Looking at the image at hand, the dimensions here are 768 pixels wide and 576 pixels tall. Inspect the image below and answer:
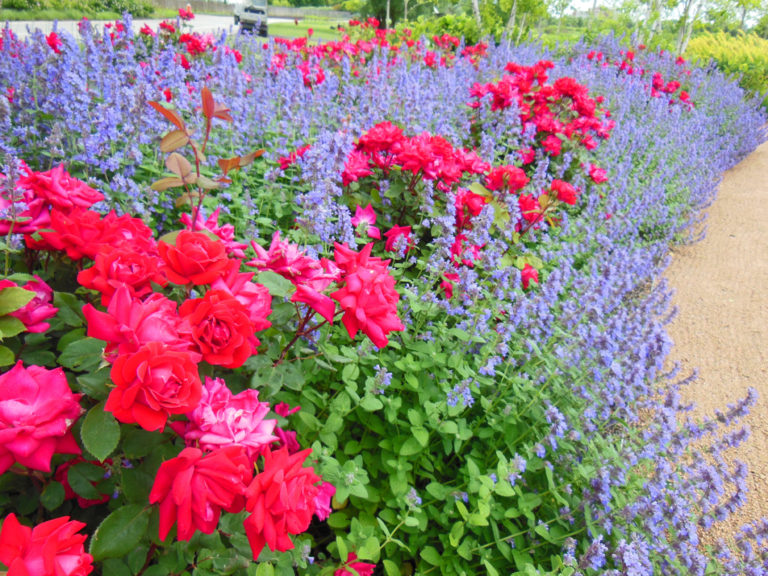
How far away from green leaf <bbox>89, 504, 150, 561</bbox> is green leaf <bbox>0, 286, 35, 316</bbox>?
0.41 metres

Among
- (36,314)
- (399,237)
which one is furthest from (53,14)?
(36,314)

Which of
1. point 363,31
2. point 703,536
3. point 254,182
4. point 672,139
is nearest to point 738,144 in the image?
point 672,139

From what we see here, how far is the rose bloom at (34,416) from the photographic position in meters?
0.74

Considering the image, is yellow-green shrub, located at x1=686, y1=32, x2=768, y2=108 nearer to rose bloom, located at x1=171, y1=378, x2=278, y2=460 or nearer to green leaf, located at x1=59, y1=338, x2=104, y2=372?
rose bloom, located at x1=171, y1=378, x2=278, y2=460

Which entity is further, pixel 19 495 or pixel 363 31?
pixel 363 31

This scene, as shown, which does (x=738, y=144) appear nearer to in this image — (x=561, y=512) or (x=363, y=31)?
(x=363, y=31)

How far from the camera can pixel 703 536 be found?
2.52 meters

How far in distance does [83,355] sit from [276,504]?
0.45 metres

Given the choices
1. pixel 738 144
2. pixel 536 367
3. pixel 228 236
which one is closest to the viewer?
pixel 228 236

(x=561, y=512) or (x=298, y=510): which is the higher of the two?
(x=298, y=510)

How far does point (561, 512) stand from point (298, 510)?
1.37m

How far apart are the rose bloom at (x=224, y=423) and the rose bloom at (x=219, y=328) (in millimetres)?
71

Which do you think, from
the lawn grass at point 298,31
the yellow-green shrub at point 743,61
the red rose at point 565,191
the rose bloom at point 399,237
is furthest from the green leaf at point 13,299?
the yellow-green shrub at point 743,61

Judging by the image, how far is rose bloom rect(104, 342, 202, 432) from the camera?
72 centimetres
